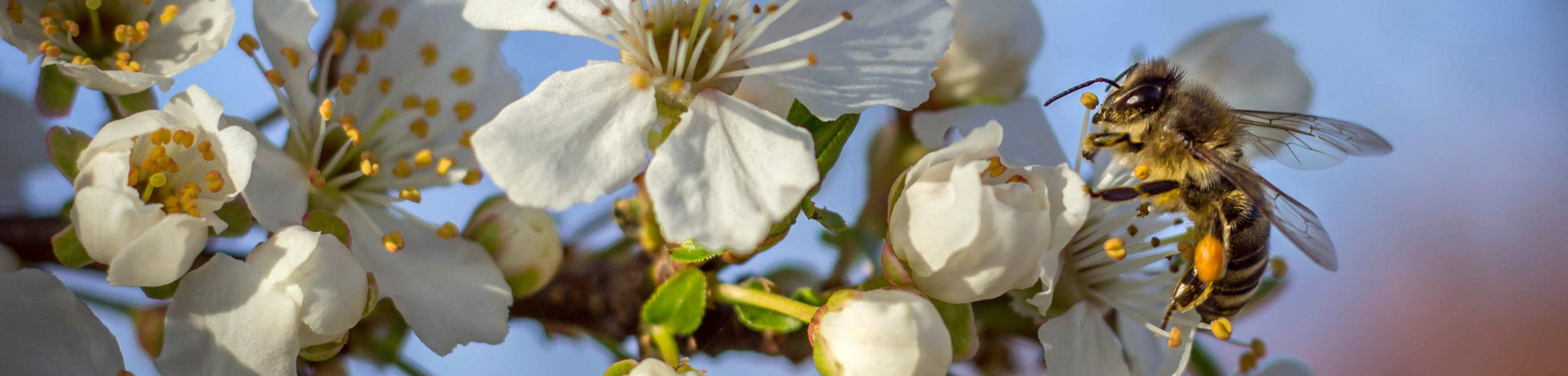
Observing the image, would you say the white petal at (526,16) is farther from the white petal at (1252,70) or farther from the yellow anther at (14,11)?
the white petal at (1252,70)

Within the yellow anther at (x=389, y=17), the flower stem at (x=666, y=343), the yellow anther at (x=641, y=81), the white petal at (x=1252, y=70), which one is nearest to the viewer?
the yellow anther at (x=641, y=81)

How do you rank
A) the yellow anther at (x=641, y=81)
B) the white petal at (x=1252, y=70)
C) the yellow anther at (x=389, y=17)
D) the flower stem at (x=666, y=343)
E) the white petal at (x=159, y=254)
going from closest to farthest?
the white petal at (x=159, y=254)
the yellow anther at (x=641, y=81)
the flower stem at (x=666, y=343)
the yellow anther at (x=389, y=17)
the white petal at (x=1252, y=70)

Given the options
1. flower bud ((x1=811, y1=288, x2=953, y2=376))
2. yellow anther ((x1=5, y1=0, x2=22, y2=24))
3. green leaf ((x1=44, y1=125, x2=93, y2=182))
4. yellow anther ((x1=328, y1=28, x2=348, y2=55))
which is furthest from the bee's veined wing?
yellow anther ((x1=5, y1=0, x2=22, y2=24))

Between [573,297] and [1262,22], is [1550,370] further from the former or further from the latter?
[573,297]

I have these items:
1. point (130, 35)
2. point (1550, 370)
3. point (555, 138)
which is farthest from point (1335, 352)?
point (130, 35)

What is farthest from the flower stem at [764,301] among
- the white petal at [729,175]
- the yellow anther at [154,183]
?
the yellow anther at [154,183]

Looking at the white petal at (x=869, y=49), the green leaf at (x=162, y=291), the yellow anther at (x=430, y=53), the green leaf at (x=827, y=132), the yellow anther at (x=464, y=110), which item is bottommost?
the green leaf at (x=162, y=291)
